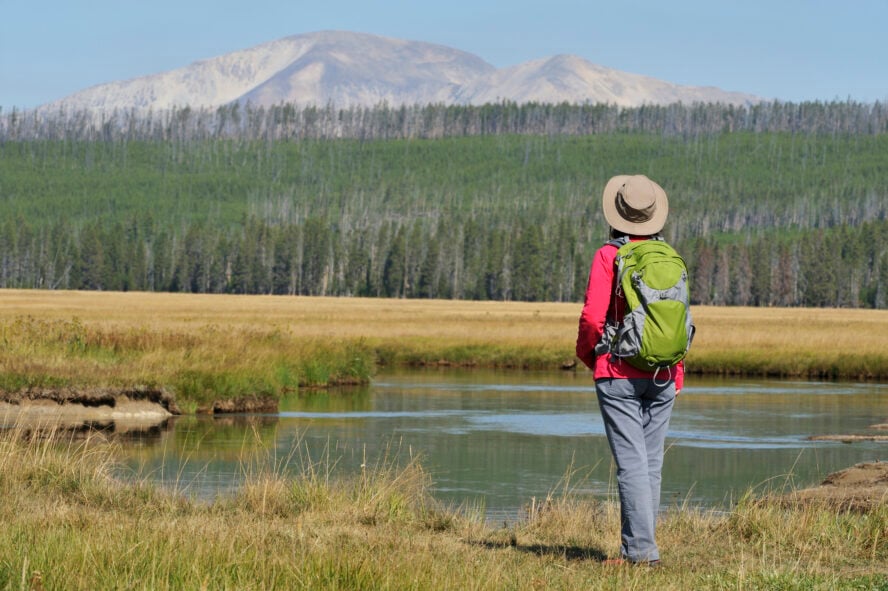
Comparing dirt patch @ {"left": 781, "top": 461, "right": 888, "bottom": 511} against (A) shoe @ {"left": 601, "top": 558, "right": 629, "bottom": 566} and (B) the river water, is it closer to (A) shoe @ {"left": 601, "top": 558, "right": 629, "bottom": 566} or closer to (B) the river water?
(B) the river water

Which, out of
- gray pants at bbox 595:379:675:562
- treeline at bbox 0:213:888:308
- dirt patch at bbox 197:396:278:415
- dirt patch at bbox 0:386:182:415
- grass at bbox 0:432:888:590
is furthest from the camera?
treeline at bbox 0:213:888:308

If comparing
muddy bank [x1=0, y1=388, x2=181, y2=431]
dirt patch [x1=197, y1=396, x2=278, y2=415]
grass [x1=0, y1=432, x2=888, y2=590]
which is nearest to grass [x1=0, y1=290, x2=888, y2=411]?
dirt patch [x1=197, y1=396, x2=278, y2=415]

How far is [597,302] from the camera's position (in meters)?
8.70

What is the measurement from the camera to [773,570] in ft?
28.0

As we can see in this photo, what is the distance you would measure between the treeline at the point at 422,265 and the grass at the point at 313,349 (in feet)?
252

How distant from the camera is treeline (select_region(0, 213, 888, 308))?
14950 centimetres

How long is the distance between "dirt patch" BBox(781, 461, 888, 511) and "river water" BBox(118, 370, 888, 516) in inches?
20.0

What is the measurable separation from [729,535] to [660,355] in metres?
2.78

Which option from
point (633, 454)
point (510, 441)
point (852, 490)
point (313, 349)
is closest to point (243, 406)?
point (510, 441)

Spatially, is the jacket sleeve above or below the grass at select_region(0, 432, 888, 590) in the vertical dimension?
above

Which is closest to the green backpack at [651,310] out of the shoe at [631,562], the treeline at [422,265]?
the shoe at [631,562]

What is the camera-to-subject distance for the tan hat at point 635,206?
8930 mm

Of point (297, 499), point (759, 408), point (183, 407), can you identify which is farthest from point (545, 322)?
point (297, 499)

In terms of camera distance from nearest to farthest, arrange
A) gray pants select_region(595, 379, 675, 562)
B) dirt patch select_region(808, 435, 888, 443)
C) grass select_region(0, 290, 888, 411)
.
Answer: gray pants select_region(595, 379, 675, 562), dirt patch select_region(808, 435, 888, 443), grass select_region(0, 290, 888, 411)
